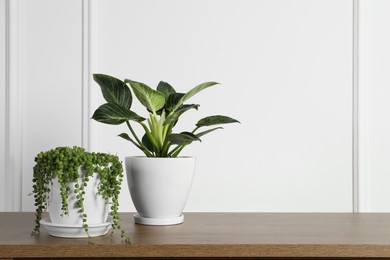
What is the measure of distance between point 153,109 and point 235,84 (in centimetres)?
39

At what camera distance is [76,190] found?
3.30ft

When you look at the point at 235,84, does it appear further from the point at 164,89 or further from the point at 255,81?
the point at 164,89

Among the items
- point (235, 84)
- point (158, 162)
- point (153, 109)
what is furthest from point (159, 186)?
point (235, 84)

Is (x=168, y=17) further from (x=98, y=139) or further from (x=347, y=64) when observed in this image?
(x=347, y=64)

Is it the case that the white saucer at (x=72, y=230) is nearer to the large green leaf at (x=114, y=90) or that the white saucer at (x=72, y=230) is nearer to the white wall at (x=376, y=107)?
the large green leaf at (x=114, y=90)

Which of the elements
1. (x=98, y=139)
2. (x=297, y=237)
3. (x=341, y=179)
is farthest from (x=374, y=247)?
(x=98, y=139)

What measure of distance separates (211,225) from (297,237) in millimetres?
213

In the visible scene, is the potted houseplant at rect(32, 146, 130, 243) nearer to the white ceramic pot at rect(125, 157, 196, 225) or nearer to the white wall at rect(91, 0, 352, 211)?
the white ceramic pot at rect(125, 157, 196, 225)

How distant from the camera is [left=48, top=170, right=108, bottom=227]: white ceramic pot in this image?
40.4 inches

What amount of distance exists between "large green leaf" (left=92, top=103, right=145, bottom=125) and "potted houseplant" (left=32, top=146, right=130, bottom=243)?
85 millimetres

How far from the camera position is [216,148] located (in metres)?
1.47

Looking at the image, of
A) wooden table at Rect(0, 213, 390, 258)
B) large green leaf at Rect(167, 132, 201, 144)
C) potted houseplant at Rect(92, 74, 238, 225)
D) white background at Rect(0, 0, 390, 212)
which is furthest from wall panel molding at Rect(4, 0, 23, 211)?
large green leaf at Rect(167, 132, 201, 144)

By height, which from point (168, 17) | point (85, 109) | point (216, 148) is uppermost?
point (168, 17)

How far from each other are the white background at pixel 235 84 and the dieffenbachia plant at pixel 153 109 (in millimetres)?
271
